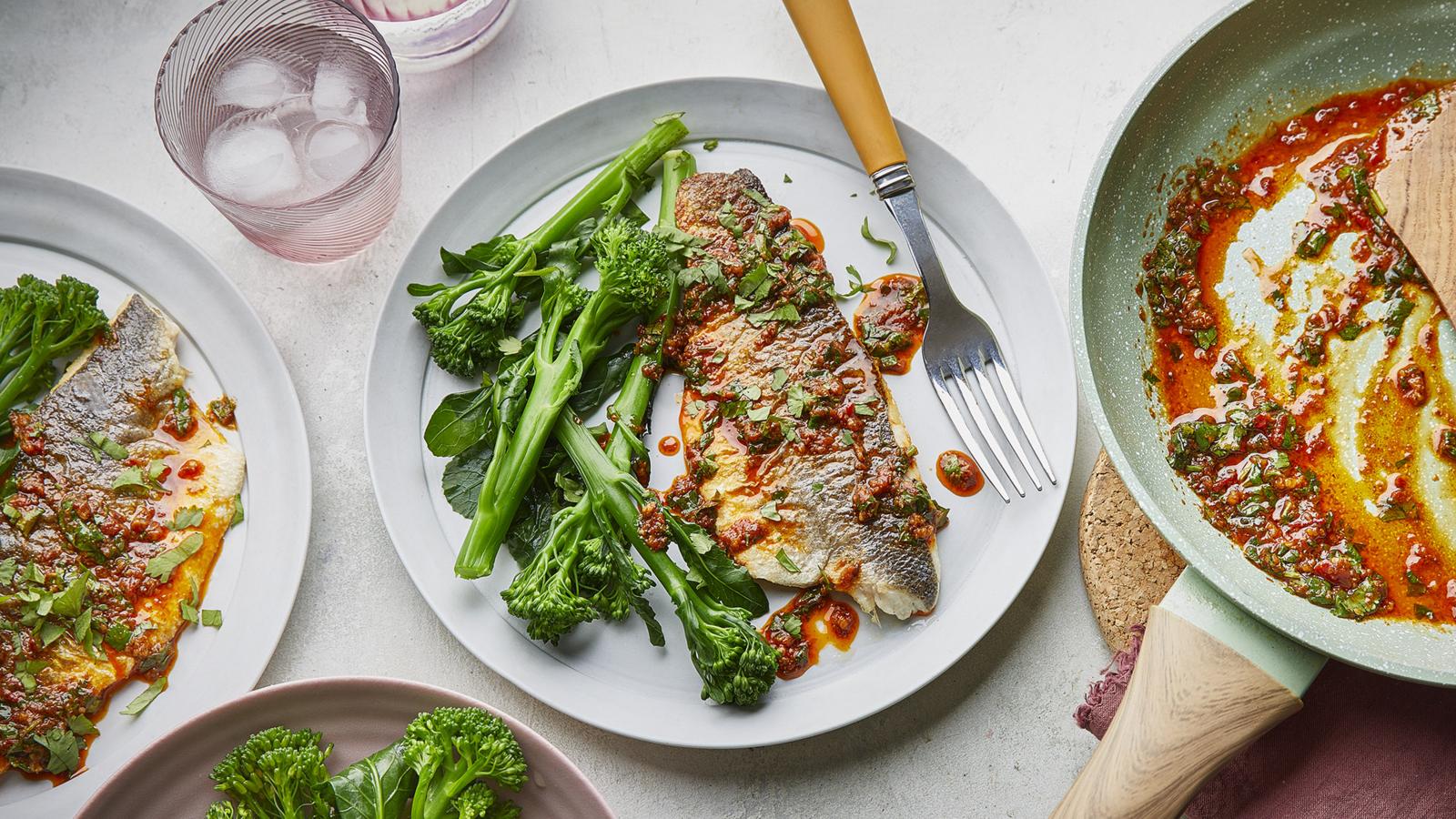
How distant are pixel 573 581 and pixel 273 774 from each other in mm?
901

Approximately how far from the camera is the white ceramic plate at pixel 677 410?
2.80 metres

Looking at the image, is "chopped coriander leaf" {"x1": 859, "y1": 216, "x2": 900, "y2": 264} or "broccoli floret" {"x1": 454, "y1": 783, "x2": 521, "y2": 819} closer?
"broccoli floret" {"x1": 454, "y1": 783, "x2": 521, "y2": 819}

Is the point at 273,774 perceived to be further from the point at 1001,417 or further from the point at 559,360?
the point at 1001,417

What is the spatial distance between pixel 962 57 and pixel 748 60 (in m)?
0.70

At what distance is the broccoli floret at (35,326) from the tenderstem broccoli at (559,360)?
1315 mm

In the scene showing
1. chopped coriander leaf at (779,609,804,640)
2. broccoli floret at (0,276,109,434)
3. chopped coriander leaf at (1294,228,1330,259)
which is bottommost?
chopped coriander leaf at (779,609,804,640)

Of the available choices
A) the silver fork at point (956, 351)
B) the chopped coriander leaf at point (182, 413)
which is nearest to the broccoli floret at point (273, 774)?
the chopped coriander leaf at point (182, 413)

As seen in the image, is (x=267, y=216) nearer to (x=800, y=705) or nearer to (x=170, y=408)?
(x=170, y=408)

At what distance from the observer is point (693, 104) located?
3152 millimetres

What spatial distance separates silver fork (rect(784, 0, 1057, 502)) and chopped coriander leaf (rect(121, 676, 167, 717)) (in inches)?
94.1

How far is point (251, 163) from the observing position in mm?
3199

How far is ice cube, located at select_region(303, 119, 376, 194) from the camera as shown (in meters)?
A: 3.23

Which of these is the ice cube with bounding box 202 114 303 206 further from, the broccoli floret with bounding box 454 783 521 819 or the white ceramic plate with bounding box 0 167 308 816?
the broccoli floret with bounding box 454 783 521 819

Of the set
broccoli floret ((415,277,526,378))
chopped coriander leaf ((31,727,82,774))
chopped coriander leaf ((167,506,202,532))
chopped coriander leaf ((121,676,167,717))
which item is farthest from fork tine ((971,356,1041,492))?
chopped coriander leaf ((31,727,82,774))
